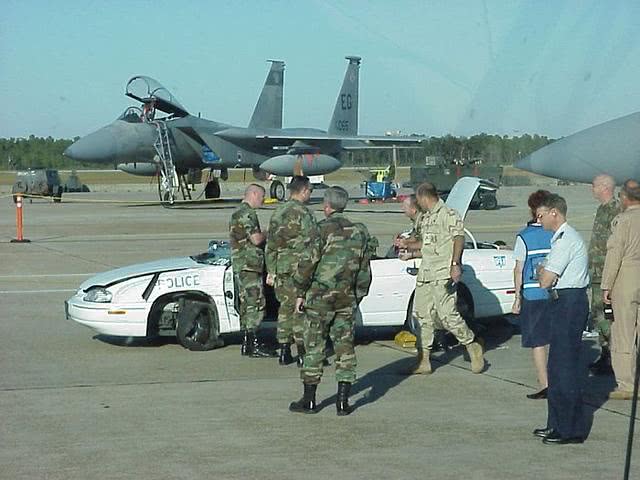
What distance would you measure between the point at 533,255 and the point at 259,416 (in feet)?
8.12

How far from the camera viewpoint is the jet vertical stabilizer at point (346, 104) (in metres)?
50.8

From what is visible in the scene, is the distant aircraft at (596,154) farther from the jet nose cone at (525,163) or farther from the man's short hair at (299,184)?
the man's short hair at (299,184)

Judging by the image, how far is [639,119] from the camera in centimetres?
732

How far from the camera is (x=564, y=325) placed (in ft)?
23.0

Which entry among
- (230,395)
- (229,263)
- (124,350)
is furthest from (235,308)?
(230,395)

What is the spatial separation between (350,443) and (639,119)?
2.91 meters

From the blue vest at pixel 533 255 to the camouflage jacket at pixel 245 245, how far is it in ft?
8.55

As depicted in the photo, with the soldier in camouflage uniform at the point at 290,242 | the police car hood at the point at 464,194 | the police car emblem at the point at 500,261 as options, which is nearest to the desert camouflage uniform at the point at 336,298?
the soldier in camouflage uniform at the point at 290,242

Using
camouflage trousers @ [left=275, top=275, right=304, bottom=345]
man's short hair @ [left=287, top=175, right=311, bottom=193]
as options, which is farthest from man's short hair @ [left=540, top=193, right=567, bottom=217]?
camouflage trousers @ [left=275, top=275, right=304, bottom=345]

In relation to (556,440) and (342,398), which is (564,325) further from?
(342,398)

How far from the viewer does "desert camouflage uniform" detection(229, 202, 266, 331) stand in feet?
32.4

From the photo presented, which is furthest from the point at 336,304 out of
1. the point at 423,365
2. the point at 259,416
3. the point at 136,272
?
the point at 136,272

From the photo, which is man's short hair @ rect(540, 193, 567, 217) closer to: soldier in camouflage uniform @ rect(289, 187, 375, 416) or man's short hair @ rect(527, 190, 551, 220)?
man's short hair @ rect(527, 190, 551, 220)

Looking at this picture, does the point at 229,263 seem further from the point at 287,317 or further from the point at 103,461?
the point at 103,461
